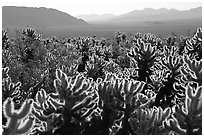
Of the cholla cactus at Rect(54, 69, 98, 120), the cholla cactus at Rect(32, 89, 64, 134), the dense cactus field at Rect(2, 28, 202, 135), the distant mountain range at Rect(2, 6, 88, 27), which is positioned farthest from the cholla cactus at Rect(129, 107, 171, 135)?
the distant mountain range at Rect(2, 6, 88, 27)

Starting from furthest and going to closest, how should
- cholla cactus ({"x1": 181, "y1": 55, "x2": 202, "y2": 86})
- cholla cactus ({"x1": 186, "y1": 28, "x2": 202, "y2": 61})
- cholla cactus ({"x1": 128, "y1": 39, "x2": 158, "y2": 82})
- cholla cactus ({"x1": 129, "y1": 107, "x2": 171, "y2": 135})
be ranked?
1. cholla cactus ({"x1": 186, "y1": 28, "x2": 202, "y2": 61})
2. cholla cactus ({"x1": 128, "y1": 39, "x2": 158, "y2": 82})
3. cholla cactus ({"x1": 181, "y1": 55, "x2": 202, "y2": 86})
4. cholla cactus ({"x1": 129, "y1": 107, "x2": 171, "y2": 135})

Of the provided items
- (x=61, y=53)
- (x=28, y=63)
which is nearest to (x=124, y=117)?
(x=28, y=63)

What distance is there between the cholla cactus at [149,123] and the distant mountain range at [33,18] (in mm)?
92405

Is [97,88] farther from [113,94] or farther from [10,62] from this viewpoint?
[10,62]

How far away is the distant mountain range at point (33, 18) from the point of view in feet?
327

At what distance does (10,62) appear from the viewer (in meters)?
9.12

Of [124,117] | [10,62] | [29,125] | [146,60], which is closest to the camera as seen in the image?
[29,125]

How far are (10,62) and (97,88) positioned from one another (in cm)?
524

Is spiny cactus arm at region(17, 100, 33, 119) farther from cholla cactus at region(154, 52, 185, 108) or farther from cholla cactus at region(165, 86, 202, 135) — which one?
cholla cactus at region(154, 52, 185, 108)

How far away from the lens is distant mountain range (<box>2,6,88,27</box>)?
9969 centimetres

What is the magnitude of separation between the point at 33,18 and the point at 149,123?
112 meters

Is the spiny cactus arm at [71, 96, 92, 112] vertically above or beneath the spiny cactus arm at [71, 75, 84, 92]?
beneath

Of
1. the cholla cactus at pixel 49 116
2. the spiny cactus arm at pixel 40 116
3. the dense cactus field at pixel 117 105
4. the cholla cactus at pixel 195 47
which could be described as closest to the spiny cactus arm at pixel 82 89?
the dense cactus field at pixel 117 105

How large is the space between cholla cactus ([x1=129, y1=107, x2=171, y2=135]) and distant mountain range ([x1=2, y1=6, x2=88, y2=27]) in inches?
3638
